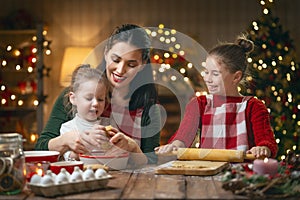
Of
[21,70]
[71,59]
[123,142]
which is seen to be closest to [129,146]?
[123,142]

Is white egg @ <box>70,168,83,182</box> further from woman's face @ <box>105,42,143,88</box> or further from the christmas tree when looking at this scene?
the christmas tree

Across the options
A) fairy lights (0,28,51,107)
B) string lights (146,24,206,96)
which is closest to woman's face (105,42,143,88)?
string lights (146,24,206,96)

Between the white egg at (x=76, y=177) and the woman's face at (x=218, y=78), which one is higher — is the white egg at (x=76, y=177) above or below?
below

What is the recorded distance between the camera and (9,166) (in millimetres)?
1771

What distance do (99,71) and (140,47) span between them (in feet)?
0.68

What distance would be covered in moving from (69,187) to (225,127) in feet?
3.14

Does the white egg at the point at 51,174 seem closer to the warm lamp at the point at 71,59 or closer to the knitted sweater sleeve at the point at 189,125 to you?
the knitted sweater sleeve at the point at 189,125

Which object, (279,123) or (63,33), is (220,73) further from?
(63,33)

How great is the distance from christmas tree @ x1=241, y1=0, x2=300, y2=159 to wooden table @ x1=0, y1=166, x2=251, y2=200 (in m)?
3.10

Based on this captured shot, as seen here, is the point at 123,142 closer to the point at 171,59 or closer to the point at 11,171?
the point at 11,171

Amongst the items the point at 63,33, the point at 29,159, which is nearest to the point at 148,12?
the point at 63,33

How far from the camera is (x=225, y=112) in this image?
99.1 inches

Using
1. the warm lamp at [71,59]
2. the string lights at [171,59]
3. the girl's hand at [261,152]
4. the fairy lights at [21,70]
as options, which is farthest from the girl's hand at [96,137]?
the fairy lights at [21,70]

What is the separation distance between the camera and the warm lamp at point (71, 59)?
6.16 meters
